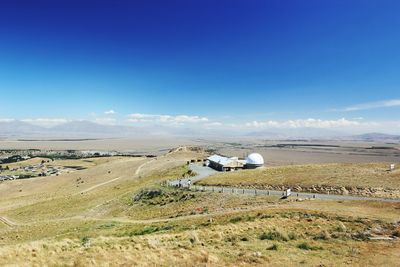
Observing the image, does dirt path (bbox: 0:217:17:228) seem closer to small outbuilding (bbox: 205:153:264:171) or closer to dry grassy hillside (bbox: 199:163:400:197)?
dry grassy hillside (bbox: 199:163:400:197)

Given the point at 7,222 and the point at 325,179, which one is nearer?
the point at 325,179

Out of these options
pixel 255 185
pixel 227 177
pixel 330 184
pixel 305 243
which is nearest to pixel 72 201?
pixel 227 177

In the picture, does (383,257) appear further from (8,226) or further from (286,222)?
(8,226)

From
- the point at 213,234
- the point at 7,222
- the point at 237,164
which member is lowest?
the point at 7,222

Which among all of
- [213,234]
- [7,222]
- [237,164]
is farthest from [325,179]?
[7,222]

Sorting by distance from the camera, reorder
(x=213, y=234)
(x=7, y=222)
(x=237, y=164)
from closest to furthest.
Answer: (x=213, y=234)
(x=7, y=222)
(x=237, y=164)

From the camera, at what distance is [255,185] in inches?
2007

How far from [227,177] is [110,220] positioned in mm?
23442

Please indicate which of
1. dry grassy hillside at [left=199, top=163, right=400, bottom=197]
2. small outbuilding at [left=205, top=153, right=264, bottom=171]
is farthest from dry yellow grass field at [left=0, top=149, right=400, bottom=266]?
small outbuilding at [left=205, top=153, right=264, bottom=171]

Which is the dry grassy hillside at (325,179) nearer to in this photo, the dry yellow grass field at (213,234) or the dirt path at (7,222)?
the dry yellow grass field at (213,234)

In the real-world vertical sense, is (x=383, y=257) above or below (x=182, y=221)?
above

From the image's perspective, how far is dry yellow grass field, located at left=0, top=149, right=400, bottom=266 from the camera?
17812 mm

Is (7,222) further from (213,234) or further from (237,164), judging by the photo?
(237,164)

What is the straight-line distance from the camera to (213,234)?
2377cm
